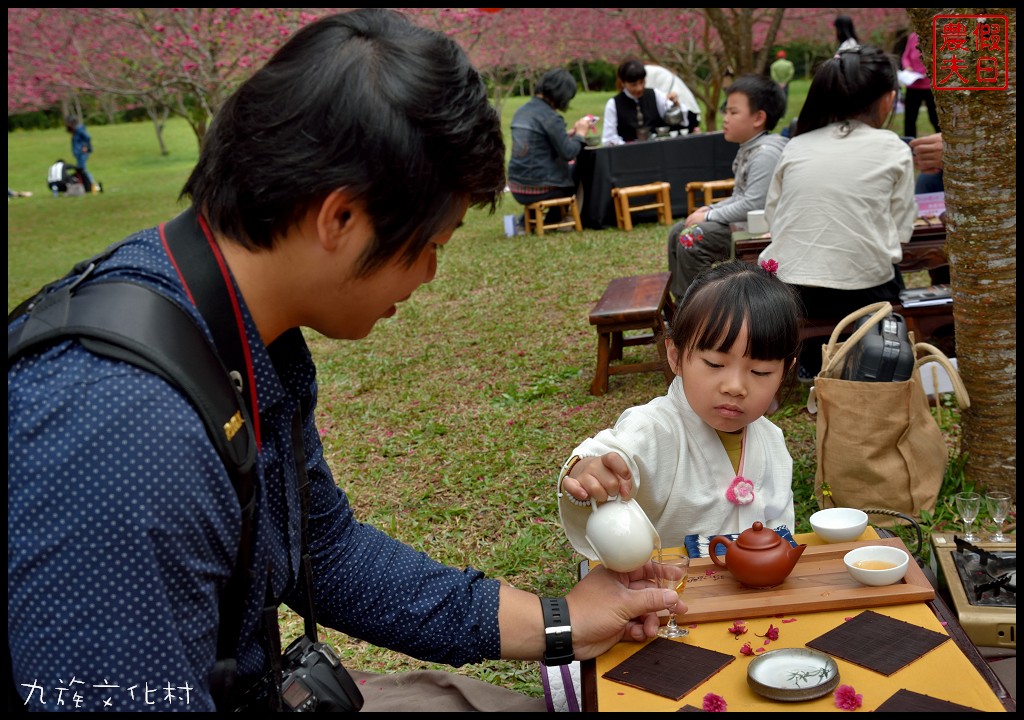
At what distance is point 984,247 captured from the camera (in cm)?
369

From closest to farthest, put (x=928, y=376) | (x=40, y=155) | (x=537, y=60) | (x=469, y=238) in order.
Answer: (x=928, y=376)
(x=469, y=238)
(x=537, y=60)
(x=40, y=155)

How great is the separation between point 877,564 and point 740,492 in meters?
0.59

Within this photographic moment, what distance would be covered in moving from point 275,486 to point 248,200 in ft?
1.60

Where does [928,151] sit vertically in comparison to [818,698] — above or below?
above

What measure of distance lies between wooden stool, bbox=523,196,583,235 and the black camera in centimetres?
1016

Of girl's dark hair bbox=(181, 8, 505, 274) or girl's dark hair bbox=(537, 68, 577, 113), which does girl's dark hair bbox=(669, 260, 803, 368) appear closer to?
girl's dark hair bbox=(181, 8, 505, 274)

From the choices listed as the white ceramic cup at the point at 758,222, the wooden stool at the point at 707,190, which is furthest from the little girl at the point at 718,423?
the wooden stool at the point at 707,190

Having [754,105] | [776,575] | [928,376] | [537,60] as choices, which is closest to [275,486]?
[776,575]

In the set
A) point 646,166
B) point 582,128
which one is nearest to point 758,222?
point 646,166

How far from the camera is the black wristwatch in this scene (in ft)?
6.24

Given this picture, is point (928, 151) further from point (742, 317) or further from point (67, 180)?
point (67, 180)

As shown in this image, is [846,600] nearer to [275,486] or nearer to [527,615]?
[527,615]

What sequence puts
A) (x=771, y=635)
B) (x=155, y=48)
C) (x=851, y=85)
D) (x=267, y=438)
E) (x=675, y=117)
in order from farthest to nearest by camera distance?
(x=155, y=48), (x=675, y=117), (x=851, y=85), (x=771, y=635), (x=267, y=438)

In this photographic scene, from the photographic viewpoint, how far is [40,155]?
30.6 metres
